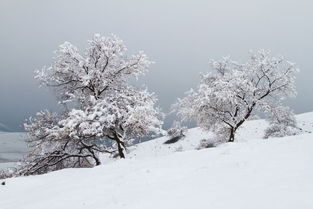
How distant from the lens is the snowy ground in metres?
7.57

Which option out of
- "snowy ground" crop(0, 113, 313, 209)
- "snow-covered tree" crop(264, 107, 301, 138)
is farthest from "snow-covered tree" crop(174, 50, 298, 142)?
"snowy ground" crop(0, 113, 313, 209)

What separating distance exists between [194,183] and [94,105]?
10.8 metres

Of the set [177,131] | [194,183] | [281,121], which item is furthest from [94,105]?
[177,131]

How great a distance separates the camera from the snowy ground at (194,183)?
298 inches

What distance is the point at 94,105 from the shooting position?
62.2ft

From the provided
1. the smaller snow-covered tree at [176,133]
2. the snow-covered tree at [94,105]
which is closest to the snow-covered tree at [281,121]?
the snow-covered tree at [94,105]

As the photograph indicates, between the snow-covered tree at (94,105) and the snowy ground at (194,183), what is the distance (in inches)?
156

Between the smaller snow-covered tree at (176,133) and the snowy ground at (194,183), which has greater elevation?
the smaller snow-covered tree at (176,133)

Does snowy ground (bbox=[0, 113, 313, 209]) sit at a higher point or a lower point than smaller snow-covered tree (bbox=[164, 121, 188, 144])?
lower

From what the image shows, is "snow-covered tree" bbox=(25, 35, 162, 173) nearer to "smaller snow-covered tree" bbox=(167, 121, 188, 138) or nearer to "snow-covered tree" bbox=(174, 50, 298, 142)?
"snow-covered tree" bbox=(174, 50, 298, 142)

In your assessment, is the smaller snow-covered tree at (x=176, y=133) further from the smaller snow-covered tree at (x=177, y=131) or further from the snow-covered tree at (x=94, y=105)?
the snow-covered tree at (x=94, y=105)

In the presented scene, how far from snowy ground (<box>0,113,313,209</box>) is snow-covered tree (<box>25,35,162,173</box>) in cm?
397

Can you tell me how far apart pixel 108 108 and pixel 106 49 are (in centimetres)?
382

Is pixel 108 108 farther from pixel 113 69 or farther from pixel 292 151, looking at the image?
pixel 292 151
